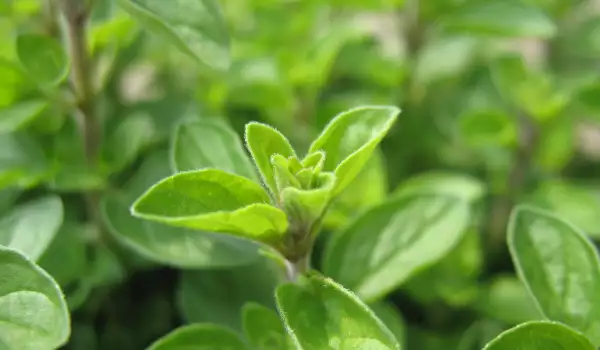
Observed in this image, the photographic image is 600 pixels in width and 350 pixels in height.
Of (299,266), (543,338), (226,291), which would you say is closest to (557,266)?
(543,338)

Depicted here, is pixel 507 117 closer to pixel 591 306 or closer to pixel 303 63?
pixel 303 63

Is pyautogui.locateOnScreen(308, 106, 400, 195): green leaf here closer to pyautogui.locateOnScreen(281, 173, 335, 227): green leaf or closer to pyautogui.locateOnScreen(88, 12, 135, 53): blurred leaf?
pyautogui.locateOnScreen(281, 173, 335, 227): green leaf

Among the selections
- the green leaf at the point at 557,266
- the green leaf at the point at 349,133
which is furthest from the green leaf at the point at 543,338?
the green leaf at the point at 349,133

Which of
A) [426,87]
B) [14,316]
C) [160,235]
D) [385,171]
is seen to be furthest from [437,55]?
[14,316]

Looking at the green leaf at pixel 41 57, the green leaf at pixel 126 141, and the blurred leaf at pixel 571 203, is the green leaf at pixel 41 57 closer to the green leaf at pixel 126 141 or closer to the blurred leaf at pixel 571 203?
the green leaf at pixel 126 141

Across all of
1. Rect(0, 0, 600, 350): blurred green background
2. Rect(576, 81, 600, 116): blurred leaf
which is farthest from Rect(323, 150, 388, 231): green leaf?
Rect(576, 81, 600, 116): blurred leaf

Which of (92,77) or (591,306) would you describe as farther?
(92,77)
